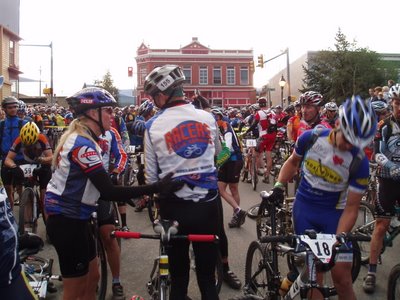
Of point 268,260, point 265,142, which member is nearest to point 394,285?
point 268,260

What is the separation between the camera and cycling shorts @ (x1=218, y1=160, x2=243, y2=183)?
7.30 m

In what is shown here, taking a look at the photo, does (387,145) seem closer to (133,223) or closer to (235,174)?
(235,174)

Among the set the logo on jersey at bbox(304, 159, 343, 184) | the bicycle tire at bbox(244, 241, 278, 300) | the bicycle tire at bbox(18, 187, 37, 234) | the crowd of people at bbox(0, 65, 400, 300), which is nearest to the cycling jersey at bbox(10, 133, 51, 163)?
the bicycle tire at bbox(18, 187, 37, 234)

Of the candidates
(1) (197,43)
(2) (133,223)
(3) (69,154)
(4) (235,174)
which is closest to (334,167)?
(3) (69,154)

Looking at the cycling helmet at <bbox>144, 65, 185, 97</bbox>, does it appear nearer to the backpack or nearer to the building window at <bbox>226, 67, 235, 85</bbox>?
the backpack

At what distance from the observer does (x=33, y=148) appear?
6.38 meters

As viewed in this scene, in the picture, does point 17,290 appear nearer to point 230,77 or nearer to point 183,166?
point 183,166

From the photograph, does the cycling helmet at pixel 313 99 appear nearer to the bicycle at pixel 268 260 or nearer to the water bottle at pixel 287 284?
the bicycle at pixel 268 260

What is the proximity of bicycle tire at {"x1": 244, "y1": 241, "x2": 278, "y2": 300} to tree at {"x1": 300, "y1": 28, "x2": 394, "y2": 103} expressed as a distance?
47695 mm

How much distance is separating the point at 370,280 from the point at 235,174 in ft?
10.1

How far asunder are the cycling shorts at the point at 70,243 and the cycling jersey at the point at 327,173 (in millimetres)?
1927

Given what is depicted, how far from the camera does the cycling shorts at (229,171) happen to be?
→ 7297 mm

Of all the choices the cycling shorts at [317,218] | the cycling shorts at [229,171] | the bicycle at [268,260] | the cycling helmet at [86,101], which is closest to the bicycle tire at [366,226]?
the bicycle at [268,260]

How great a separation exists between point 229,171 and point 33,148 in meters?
3.16
